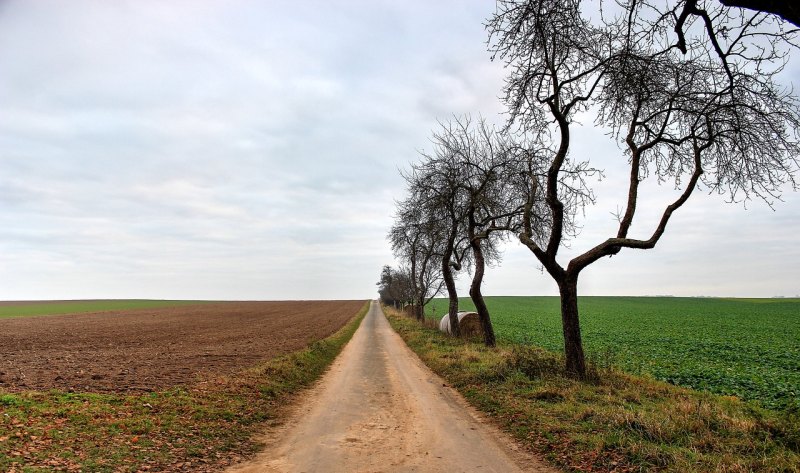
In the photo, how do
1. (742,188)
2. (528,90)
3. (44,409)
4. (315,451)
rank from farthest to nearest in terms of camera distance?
1. (528,90)
2. (742,188)
3. (44,409)
4. (315,451)

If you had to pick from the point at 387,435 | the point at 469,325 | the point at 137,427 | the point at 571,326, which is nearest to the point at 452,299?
the point at 469,325

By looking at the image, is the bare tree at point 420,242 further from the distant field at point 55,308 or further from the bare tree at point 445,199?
the distant field at point 55,308

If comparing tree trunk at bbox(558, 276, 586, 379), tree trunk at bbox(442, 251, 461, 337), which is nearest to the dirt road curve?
tree trunk at bbox(558, 276, 586, 379)

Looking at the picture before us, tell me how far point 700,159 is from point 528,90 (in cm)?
446

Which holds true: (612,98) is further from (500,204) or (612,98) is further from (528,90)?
(500,204)

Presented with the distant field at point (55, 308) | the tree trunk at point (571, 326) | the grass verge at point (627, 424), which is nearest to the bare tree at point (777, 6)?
the grass verge at point (627, 424)

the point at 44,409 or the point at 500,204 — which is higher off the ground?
the point at 500,204

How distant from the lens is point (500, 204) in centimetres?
2166

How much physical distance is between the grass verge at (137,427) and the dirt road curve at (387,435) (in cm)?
77

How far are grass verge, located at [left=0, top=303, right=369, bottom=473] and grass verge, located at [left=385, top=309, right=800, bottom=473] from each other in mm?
4962

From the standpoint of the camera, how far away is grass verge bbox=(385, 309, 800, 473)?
6.30 m

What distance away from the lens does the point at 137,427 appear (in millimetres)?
7977

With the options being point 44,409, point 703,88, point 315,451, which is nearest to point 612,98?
point 703,88

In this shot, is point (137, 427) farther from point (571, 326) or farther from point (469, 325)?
point (469, 325)
